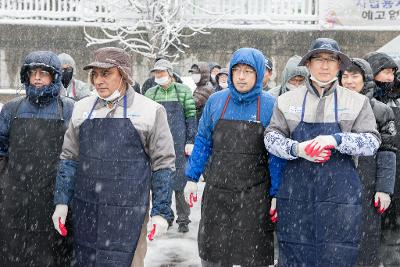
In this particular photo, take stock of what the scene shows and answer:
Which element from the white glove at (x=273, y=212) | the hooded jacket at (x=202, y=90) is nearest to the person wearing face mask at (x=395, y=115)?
the white glove at (x=273, y=212)

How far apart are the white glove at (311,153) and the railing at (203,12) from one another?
13.5 m

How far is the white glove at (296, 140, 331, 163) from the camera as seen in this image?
377 cm

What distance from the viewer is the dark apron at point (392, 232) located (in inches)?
217

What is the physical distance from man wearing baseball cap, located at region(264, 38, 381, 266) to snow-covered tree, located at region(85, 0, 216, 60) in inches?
509

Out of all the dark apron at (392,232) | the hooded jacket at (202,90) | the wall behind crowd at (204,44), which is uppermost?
the wall behind crowd at (204,44)

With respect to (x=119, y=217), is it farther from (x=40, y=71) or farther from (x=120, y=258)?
(x=40, y=71)

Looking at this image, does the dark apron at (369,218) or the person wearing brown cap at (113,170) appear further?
the dark apron at (369,218)

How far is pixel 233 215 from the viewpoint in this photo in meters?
4.31

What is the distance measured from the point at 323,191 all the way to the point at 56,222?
5.63 ft

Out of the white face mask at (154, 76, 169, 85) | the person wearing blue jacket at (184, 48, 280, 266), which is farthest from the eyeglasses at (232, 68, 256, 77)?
the white face mask at (154, 76, 169, 85)

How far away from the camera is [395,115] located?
538 cm

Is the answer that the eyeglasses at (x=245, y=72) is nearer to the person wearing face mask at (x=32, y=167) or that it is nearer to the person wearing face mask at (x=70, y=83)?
the person wearing face mask at (x=32, y=167)

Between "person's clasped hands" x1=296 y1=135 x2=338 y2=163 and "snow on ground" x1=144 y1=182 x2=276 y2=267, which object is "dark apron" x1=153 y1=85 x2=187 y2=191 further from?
"person's clasped hands" x1=296 y1=135 x2=338 y2=163

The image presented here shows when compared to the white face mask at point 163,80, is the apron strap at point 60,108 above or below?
below
